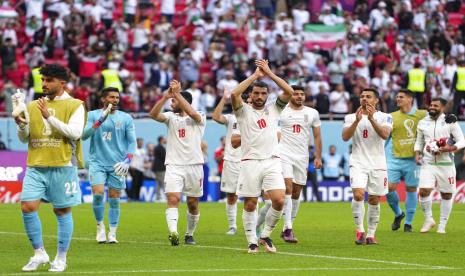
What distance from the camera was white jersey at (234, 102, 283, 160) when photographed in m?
17.5

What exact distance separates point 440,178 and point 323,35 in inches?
823

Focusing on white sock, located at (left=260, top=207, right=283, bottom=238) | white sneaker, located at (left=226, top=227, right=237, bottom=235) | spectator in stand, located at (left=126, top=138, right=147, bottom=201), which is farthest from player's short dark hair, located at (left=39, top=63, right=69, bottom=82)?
spectator in stand, located at (left=126, top=138, right=147, bottom=201)

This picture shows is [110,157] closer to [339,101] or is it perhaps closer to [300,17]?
[339,101]

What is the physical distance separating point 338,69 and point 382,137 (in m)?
21.0

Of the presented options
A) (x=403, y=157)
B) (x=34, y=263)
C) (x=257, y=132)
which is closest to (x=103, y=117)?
(x=257, y=132)

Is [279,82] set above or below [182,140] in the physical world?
above

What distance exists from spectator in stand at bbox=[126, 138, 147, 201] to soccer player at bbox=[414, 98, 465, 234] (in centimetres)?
1552

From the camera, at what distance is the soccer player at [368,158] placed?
19594 mm

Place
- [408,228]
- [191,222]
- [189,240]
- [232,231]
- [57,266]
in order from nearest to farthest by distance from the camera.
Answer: [57,266]
[189,240]
[191,222]
[232,231]
[408,228]

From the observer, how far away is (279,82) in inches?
667

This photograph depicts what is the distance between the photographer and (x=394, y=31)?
4375 cm

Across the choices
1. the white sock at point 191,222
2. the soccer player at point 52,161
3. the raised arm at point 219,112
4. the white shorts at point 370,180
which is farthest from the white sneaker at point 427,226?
the soccer player at point 52,161

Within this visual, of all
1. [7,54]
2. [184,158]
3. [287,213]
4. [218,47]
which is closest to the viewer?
[184,158]

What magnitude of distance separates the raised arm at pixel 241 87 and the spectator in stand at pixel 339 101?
21402mm
